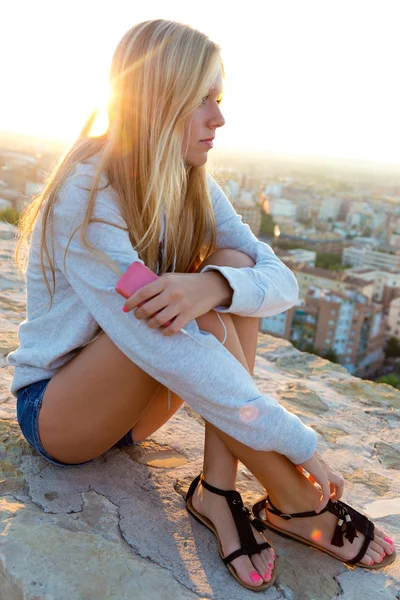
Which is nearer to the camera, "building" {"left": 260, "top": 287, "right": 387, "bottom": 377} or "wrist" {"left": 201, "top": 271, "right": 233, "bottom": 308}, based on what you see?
"wrist" {"left": 201, "top": 271, "right": 233, "bottom": 308}

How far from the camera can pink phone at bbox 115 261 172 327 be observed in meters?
0.80

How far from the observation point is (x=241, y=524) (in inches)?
34.5

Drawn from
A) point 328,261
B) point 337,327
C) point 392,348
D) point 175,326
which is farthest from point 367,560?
point 328,261

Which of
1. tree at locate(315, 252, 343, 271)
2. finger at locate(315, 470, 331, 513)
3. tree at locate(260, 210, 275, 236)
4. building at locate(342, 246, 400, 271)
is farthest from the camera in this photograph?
tree at locate(260, 210, 275, 236)

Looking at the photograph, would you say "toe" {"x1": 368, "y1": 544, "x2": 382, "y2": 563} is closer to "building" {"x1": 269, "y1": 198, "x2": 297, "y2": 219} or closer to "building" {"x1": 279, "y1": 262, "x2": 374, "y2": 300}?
"building" {"x1": 279, "y1": 262, "x2": 374, "y2": 300}

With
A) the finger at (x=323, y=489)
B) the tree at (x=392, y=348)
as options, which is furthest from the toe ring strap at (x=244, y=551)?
the tree at (x=392, y=348)

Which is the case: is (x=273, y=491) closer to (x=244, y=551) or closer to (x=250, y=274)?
(x=244, y=551)

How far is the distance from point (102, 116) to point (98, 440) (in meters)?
0.49

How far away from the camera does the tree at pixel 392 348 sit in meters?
19.6

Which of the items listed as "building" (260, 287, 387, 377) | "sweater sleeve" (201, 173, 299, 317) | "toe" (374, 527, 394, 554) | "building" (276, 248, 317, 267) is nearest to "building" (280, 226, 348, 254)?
"building" (276, 248, 317, 267)

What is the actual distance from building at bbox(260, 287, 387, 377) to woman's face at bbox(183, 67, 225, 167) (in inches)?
701

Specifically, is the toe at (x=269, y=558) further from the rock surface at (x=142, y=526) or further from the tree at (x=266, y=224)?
the tree at (x=266, y=224)

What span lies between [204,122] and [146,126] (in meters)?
0.10

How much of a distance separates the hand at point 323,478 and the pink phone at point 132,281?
10.9 inches
